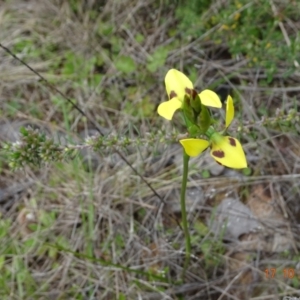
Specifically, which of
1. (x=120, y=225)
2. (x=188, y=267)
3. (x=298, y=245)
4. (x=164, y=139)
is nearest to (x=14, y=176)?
(x=120, y=225)

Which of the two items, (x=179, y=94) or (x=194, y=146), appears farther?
(x=179, y=94)

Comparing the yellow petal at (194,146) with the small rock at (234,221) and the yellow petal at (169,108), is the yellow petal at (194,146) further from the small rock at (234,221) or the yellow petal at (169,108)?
the small rock at (234,221)

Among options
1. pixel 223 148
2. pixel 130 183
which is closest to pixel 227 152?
pixel 223 148

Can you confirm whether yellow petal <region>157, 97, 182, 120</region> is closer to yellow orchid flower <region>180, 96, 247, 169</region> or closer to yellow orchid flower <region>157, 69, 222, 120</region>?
yellow orchid flower <region>157, 69, 222, 120</region>

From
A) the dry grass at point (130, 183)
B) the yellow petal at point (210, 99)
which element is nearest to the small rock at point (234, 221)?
the dry grass at point (130, 183)

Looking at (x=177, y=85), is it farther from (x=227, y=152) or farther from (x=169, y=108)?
(x=227, y=152)

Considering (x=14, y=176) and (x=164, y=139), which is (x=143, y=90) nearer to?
(x=14, y=176)
